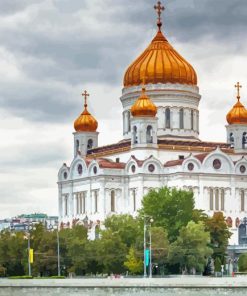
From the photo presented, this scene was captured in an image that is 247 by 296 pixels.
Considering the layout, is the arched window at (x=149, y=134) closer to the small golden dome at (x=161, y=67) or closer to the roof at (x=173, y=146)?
the roof at (x=173, y=146)

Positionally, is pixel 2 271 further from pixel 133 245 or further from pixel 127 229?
pixel 133 245

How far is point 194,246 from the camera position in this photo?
367 ft

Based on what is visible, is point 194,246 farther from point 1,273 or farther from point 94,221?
point 94,221

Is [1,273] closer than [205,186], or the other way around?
[1,273]

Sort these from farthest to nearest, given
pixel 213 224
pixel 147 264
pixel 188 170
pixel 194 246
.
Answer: pixel 188 170, pixel 213 224, pixel 194 246, pixel 147 264

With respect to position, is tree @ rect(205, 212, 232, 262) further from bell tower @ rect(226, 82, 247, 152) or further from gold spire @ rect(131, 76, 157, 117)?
bell tower @ rect(226, 82, 247, 152)

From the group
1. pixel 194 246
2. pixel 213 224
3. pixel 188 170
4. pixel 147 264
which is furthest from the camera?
pixel 188 170

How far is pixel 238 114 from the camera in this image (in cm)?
14425

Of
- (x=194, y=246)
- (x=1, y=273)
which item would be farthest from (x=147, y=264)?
(x=1, y=273)

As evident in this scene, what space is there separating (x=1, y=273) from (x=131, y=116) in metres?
31.1

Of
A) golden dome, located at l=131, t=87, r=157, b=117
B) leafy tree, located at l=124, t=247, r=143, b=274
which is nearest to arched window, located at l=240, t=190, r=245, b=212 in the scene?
golden dome, located at l=131, t=87, r=157, b=117

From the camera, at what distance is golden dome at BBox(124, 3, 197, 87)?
469ft

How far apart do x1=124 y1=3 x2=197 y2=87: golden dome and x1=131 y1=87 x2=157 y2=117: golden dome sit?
516 cm

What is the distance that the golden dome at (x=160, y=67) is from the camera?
14288cm
